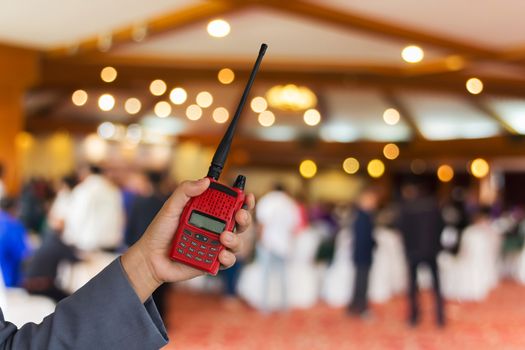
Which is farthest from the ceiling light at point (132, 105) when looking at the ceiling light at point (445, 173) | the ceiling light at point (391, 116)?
the ceiling light at point (445, 173)

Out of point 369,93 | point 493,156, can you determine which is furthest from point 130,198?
point 493,156

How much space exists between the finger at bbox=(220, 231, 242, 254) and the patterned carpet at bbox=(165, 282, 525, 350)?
15.1 ft

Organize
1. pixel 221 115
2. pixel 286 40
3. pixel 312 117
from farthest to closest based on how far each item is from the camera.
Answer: pixel 312 117, pixel 221 115, pixel 286 40

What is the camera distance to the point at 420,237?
6.58 metres

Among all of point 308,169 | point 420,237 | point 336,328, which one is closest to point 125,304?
point 336,328

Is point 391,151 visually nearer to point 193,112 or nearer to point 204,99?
point 193,112

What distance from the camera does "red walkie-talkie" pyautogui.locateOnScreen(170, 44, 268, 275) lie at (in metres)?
0.94

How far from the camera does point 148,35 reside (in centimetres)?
647

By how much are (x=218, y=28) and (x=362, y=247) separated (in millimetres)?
2923

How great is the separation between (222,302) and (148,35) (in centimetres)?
344

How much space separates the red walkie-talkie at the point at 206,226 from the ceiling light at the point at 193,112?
13.2m

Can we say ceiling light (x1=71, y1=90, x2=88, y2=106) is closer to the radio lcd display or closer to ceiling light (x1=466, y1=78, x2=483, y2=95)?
ceiling light (x1=466, y1=78, x2=483, y2=95)

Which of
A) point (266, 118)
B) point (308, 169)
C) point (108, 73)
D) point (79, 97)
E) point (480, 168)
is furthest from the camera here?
point (308, 169)

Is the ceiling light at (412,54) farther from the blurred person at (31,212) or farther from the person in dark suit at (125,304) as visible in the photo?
the person in dark suit at (125,304)
